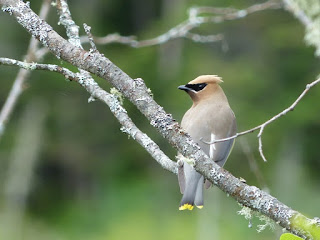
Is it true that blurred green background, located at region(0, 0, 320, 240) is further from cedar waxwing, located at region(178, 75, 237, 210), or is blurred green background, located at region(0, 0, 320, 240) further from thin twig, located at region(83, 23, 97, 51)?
thin twig, located at region(83, 23, 97, 51)

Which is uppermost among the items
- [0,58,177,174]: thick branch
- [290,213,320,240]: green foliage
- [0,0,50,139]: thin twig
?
[0,0,50,139]: thin twig

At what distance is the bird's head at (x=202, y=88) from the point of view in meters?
5.45

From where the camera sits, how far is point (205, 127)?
4.99 m

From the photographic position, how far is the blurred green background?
12523mm

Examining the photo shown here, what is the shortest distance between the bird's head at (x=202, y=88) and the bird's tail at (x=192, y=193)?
37.2 inches

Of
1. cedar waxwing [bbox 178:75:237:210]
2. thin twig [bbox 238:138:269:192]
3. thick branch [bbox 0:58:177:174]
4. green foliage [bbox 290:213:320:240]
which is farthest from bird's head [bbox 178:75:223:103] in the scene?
green foliage [bbox 290:213:320:240]

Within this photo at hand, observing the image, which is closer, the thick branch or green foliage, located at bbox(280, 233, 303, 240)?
green foliage, located at bbox(280, 233, 303, 240)

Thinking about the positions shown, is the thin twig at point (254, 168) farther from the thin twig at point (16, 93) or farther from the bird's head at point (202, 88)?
the thin twig at point (16, 93)

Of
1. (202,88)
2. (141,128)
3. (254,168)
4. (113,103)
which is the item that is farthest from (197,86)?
(141,128)

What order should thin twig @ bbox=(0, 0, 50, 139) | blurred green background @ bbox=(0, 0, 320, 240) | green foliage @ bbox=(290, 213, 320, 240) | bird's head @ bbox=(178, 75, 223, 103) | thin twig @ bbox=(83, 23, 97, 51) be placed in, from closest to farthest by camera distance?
1. green foliage @ bbox=(290, 213, 320, 240)
2. thin twig @ bbox=(83, 23, 97, 51)
3. thin twig @ bbox=(0, 0, 50, 139)
4. bird's head @ bbox=(178, 75, 223, 103)
5. blurred green background @ bbox=(0, 0, 320, 240)

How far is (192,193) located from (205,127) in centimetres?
54

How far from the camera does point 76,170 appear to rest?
15.1 m

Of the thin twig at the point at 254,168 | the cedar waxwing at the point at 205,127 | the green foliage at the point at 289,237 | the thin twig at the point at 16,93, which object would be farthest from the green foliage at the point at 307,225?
the thin twig at the point at 16,93

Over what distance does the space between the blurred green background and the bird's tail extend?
690 cm
